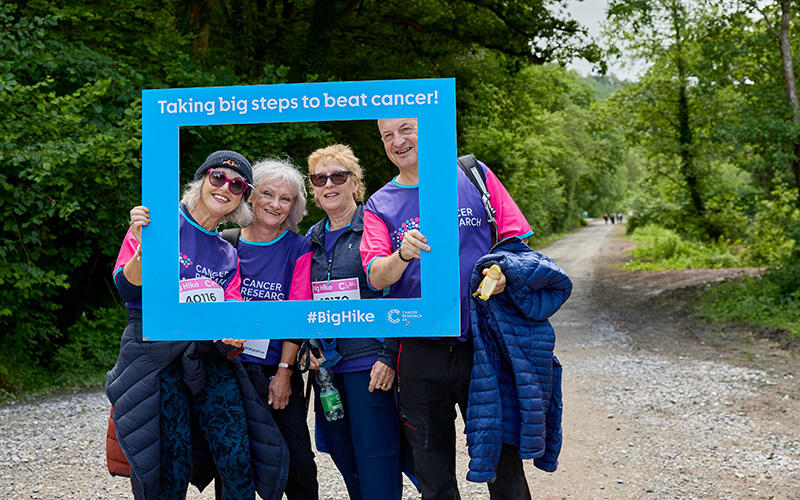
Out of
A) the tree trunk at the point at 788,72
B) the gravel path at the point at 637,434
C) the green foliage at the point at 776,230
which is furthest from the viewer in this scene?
the green foliage at the point at 776,230

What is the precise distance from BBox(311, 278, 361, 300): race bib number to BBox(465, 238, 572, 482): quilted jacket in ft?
1.65

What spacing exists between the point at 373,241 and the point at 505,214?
58cm

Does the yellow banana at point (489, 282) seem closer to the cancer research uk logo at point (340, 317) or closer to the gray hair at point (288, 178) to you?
the cancer research uk logo at point (340, 317)

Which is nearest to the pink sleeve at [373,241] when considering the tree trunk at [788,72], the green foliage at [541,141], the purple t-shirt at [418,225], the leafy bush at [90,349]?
the purple t-shirt at [418,225]

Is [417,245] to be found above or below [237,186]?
below

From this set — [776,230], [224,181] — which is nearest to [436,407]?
[224,181]

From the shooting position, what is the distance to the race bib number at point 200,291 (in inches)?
105

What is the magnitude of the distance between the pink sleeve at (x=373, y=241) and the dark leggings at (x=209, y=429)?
2.67 feet

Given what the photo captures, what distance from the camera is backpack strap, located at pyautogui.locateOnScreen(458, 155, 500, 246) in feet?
9.35

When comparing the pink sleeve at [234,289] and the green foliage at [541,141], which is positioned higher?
the green foliage at [541,141]

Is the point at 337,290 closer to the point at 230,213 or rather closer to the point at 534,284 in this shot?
the point at 230,213

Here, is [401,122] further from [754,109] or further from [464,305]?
[754,109]

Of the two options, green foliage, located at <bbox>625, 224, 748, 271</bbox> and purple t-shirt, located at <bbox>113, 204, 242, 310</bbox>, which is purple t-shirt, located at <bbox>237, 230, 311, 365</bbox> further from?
green foliage, located at <bbox>625, 224, 748, 271</bbox>

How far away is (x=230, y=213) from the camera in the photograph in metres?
2.88
